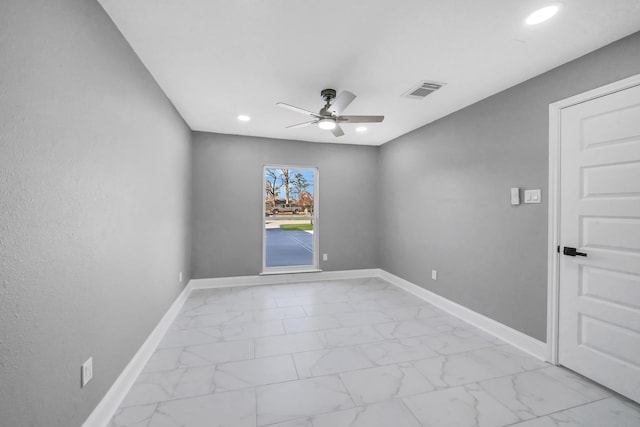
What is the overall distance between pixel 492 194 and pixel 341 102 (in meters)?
1.85

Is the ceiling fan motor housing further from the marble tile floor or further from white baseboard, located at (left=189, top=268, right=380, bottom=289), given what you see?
white baseboard, located at (left=189, top=268, right=380, bottom=289)

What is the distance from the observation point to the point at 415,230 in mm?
4184

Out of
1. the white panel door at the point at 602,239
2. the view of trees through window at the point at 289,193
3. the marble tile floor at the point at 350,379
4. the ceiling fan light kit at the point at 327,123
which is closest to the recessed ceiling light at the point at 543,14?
the white panel door at the point at 602,239

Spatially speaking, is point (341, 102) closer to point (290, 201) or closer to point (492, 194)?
point (492, 194)

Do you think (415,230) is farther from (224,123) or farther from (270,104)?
(224,123)

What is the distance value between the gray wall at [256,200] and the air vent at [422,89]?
2216mm

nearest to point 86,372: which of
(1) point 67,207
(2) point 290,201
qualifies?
(1) point 67,207

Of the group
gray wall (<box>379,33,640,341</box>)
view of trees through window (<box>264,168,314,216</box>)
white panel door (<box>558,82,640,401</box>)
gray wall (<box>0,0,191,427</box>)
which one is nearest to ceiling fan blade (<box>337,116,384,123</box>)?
gray wall (<box>379,33,640,341</box>)

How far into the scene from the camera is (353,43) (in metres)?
2.02

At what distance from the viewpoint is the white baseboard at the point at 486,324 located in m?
2.45

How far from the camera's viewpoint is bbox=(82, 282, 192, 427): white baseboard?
1.60 meters

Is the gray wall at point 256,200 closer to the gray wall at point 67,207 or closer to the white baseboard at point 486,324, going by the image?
the white baseboard at point 486,324

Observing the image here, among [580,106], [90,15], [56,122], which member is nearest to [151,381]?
[56,122]

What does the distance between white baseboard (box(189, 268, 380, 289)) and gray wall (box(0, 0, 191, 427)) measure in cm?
210
